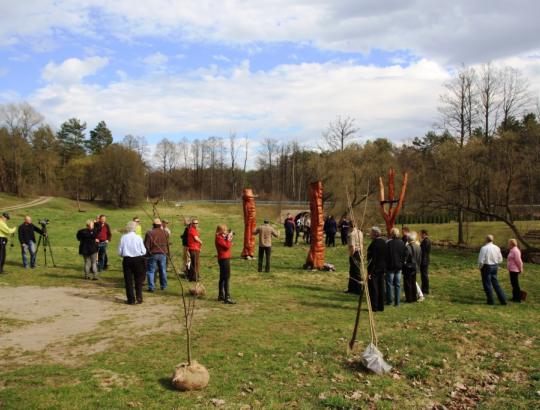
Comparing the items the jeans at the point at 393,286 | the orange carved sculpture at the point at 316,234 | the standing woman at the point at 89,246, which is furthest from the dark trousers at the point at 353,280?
the standing woman at the point at 89,246

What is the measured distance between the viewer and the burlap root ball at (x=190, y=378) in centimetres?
599

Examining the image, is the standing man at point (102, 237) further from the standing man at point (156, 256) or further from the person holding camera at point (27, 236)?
the standing man at point (156, 256)

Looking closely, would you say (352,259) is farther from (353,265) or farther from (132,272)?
(132,272)

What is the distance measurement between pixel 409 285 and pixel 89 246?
9.08 metres

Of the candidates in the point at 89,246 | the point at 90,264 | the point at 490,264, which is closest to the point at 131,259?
the point at 89,246

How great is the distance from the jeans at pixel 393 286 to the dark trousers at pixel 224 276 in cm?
391

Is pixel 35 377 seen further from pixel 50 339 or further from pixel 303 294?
pixel 303 294

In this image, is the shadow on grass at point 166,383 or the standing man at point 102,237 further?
the standing man at point 102,237

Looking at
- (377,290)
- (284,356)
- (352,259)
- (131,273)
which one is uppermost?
(352,259)

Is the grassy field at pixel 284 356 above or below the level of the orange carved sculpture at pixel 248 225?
below

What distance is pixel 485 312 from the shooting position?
11219 mm

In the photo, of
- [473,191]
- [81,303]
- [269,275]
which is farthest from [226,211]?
[81,303]

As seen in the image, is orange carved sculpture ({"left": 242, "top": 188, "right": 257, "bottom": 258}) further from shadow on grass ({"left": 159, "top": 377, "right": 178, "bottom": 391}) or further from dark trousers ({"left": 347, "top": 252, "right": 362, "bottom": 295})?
shadow on grass ({"left": 159, "top": 377, "right": 178, "bottom": 391})

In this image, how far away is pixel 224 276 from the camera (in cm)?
1112
